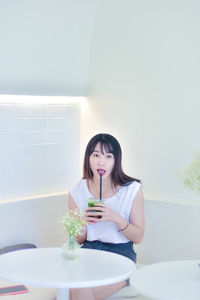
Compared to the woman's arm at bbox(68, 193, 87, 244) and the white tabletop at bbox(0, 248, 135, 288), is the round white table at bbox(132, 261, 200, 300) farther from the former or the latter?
the woman's arm at bbox(68, 193, 87, 244)

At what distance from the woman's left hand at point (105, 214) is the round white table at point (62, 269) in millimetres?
254

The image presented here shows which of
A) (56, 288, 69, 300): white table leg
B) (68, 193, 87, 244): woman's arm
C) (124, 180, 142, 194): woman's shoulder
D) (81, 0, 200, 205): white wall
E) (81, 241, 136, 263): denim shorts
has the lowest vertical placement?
(56, 288, 69, 300): white table leg

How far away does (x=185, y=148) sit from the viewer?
10.1ft

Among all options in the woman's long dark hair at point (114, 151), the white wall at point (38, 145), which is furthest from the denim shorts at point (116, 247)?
the white wall at point (38, 145)

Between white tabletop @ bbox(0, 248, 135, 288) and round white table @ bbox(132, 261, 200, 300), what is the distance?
10 centimetres

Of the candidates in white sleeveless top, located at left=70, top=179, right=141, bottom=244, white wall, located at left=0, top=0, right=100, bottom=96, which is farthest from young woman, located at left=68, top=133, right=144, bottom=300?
white wall, located at left=0, top=0, right=100, bottom=96

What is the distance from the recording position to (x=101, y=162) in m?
2.79

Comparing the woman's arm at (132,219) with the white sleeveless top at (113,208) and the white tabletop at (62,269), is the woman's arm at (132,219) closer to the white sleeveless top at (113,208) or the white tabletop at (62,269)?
the white sleeveless top at (113,208)

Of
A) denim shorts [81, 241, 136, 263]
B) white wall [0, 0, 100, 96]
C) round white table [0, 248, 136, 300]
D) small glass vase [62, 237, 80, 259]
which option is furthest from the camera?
white wall [0, 0, 100, 96]

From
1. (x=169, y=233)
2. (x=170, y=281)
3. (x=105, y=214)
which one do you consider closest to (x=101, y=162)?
(x=105, y=214)

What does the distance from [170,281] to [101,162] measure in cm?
97

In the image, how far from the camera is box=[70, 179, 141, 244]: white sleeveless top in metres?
2.77

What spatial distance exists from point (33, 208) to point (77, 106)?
2.75ft

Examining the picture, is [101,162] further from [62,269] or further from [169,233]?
[62,269]
